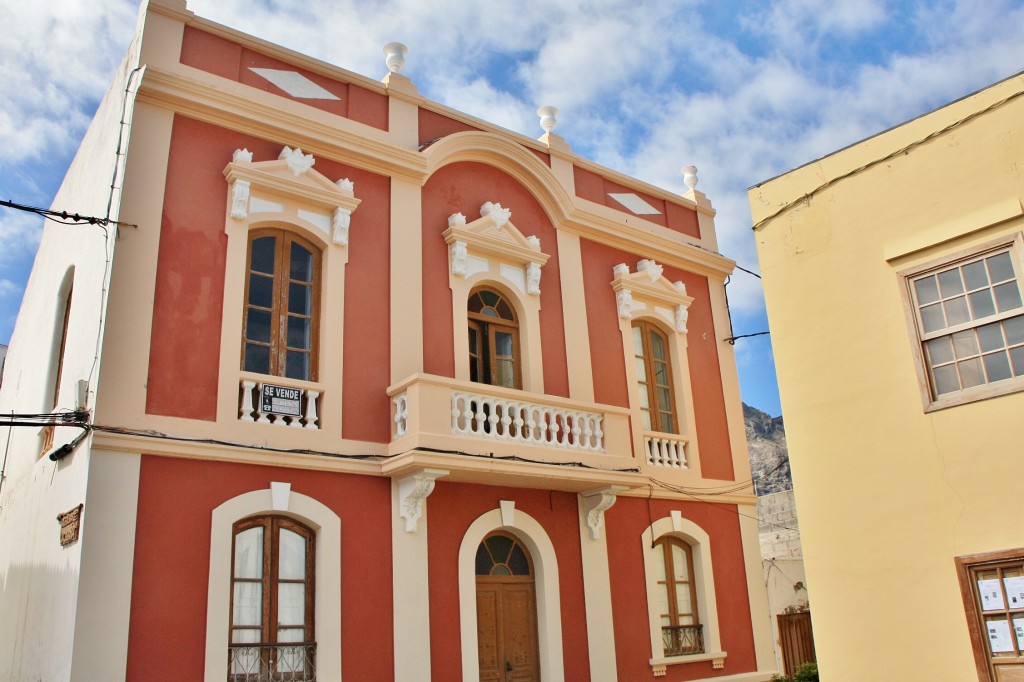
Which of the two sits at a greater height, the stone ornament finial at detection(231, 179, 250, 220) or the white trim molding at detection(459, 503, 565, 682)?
the stone ornament finial at detection(231, 179, 250, 220)

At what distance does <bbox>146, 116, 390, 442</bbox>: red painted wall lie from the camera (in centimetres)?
998

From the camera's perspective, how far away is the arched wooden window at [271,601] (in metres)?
9.56

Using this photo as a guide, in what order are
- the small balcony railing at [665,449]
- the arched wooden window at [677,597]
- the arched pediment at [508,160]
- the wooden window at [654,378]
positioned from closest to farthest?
the arched pediment at [508,160]
the arched wooden window at [677,597]
the small balcony railing at [665,449]
the wooden window at [654,378]

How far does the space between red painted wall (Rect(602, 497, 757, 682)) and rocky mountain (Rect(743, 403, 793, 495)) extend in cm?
2064

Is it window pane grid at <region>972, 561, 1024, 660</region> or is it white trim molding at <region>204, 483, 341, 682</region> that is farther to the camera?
white trim molding at <region>204, 483, 341, 682</region>

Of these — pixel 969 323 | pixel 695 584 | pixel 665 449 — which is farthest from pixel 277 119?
Answer: pixel 695 584

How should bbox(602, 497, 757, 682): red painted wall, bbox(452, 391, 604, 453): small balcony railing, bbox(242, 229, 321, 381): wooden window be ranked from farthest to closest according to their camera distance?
bbox(602, 497, 757, 682): red painted wall
bbox(452, 391, 604, 453): small balcony railing
bbox(242, 229, 321, 381): wooden window

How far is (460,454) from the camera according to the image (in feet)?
35.1

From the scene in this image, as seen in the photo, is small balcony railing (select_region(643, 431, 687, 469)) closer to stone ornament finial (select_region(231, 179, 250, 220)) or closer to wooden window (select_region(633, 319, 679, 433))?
wooden window (select_region(633, 319, 679, 433))

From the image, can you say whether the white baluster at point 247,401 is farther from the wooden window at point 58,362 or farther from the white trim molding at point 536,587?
the white trim molding at point 536,587

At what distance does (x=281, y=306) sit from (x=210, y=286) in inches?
36.3

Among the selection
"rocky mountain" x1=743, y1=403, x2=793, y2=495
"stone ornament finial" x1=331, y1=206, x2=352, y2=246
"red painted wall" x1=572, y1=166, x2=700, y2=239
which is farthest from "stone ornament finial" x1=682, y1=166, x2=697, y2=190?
"rocky mountain" x1=743, y1=403, x2=793, y2=495

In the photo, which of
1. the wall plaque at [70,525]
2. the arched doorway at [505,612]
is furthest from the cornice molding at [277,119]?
the arched doorway at [505,612]

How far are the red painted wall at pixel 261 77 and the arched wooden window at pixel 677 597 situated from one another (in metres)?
7.33
